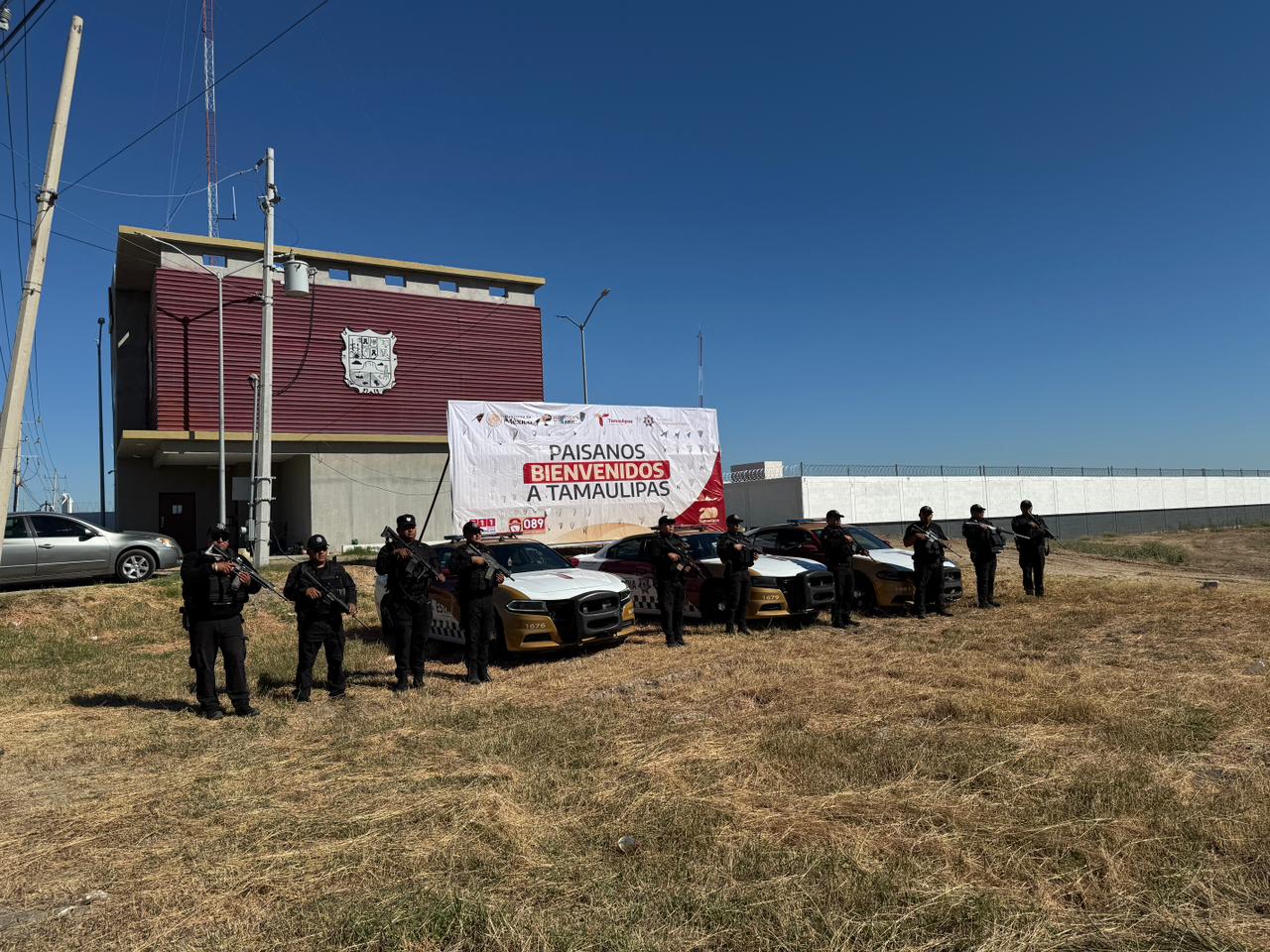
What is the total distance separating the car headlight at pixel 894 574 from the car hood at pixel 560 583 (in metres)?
4.56

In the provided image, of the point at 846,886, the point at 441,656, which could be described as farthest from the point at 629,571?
the point at 846,886

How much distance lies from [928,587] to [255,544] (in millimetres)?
12883

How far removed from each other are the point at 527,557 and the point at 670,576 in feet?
6.34

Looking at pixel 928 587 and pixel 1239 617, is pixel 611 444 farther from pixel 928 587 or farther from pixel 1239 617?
pixel 1239 617

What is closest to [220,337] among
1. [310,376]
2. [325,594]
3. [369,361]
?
[310,376]

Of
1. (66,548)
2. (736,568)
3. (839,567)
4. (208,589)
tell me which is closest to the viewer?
(208,589)

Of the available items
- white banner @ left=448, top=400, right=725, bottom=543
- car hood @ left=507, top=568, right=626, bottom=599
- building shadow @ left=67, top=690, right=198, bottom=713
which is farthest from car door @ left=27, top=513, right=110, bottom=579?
car hood @ left=507, top=568, right=626, bottom=599

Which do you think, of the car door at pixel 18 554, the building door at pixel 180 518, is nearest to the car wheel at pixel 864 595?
the car door at pixel 18 554

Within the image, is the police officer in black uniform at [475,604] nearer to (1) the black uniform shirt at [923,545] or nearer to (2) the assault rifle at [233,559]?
(2) the assault rifle at [233,559]

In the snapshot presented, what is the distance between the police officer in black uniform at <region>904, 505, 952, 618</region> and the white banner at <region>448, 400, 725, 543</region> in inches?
252

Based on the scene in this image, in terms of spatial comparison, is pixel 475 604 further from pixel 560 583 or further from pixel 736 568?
pixel 736 568

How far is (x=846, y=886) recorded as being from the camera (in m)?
3.51

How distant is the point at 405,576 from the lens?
8.20 meters

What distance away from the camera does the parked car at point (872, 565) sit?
12.3m
